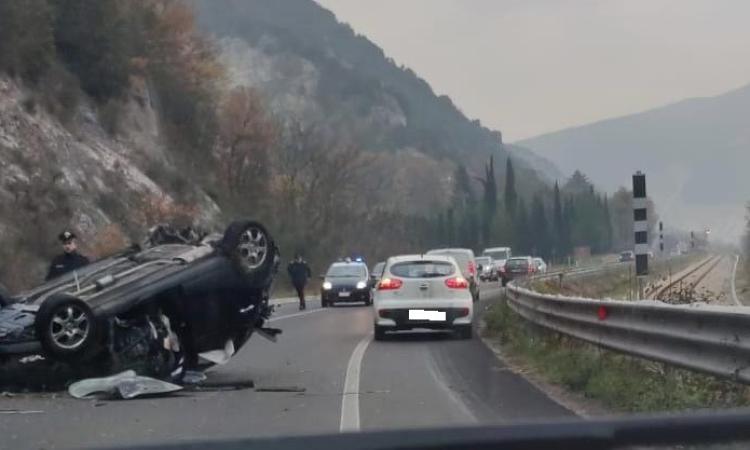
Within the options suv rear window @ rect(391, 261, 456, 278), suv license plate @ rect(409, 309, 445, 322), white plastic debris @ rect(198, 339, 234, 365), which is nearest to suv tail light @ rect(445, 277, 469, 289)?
suv rear window @ rect(391, 261, 456, 278)

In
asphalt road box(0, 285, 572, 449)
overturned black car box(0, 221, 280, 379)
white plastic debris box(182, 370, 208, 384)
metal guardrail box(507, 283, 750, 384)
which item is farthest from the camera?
white plastic debris box(182, 370, 208, 384)

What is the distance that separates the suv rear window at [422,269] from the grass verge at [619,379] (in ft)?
8.80

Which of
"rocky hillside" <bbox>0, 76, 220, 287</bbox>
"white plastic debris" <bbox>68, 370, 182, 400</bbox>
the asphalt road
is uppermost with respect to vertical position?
"rocky hillside" <bbox>0, 76, 220, 287</bbox>

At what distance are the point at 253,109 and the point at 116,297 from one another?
193ft

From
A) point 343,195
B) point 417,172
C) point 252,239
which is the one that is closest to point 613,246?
point 343,195

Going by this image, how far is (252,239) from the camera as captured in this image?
1465cm

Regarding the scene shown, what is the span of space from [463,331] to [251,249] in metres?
7.95

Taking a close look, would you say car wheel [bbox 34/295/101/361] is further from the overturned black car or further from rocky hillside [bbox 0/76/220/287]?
rocky hillside [bbox 0/76/220/287]

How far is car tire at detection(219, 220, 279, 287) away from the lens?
14.4m

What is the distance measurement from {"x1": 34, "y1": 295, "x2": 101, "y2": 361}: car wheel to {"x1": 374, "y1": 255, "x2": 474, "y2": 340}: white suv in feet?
29.9

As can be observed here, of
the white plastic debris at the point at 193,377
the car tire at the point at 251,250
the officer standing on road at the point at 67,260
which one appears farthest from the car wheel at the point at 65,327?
the officer standing on road at the point at 67,260

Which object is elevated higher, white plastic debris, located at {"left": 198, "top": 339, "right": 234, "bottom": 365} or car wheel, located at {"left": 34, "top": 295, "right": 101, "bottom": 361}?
car wheel, located at {"left": 34, "top": 295, "right": 101, "bottom": 361}

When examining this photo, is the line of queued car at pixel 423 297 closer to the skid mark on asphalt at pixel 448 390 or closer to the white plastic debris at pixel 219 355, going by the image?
the skid mark on asphalt at pixel 448 390

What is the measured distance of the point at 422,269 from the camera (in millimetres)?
22062
